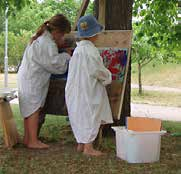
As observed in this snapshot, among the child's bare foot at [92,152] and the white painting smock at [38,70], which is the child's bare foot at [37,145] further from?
the child's bare foot at [92,152]

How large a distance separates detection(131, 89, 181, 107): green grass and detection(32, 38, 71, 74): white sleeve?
34.1 ft

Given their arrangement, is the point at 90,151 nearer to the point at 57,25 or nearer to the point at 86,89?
the point at 86,89

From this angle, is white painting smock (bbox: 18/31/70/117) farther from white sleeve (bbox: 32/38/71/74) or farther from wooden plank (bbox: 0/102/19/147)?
wooden plank (bbox: 0/102/19/147)

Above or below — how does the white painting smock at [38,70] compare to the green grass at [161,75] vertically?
above

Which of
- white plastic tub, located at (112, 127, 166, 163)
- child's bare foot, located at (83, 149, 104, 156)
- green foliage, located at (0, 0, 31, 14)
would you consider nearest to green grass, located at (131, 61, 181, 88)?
green foliage, located at (0, 0, 31, 14)

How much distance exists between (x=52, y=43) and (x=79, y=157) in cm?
137

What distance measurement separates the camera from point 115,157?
15.7ft

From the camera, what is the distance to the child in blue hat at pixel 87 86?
4.73 metres

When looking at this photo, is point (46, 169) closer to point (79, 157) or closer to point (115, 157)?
point (79, 157)

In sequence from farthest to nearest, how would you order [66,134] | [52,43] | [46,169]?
1. [66,134]
2. [52,43]
3. [46,169]

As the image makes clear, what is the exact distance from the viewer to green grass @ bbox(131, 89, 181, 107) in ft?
50.7

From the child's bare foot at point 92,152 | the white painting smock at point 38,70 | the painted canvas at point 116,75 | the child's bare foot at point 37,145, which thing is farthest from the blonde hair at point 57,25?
the child's bare foot at point 92,152

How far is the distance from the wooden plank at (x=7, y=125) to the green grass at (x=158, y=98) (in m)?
10.3

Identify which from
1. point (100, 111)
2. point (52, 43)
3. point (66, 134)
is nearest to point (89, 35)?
point (52, 43)
